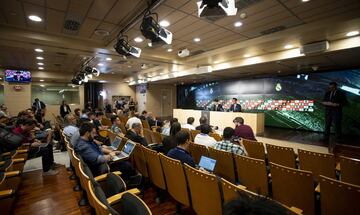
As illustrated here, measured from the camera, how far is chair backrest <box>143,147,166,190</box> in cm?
257

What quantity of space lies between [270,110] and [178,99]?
26.1 ft

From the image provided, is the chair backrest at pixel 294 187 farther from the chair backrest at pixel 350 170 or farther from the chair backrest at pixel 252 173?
the chair backrest at pixel 350 170

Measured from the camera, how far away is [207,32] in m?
4.81

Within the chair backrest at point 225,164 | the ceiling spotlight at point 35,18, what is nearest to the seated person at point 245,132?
the chair backrest at point 225,164

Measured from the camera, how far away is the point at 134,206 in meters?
1.27

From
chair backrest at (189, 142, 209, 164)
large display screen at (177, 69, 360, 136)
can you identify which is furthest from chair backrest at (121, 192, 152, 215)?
large display screen at (177, 69, 360, 136)

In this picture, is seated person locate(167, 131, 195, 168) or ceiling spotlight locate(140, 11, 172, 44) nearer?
seated person locate(167, 131, 195, 168)

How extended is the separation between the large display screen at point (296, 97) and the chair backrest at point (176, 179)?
8.75m

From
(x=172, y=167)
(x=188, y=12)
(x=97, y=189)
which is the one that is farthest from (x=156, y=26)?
(x=97, y=189)

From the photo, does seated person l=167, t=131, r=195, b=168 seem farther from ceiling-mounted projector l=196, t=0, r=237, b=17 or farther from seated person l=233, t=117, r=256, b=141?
seated person l=233, t=117, r=256, b=141

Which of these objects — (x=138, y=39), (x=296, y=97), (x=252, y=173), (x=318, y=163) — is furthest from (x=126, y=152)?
(x=296, y=97)

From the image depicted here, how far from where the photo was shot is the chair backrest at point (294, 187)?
6.18 feet

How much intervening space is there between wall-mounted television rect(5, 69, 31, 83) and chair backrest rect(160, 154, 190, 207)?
10.5 m

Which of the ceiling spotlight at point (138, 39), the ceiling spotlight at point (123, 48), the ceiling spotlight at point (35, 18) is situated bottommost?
the ceiling spotlight at point (123, 48)
